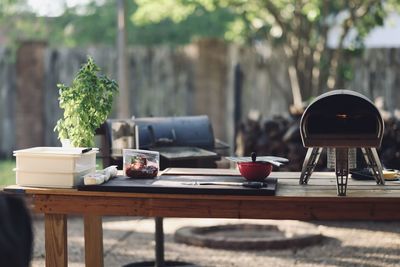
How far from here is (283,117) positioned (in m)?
9.27

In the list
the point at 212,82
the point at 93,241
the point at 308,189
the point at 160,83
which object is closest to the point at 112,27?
the point at 160,83

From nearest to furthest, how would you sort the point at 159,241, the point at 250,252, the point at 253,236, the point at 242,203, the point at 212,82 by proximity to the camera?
the point at 242,203 < the point at 159,241 < the point at 250,252 < the point at 253,236 < the point at 212,82

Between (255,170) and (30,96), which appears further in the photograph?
(30,96)

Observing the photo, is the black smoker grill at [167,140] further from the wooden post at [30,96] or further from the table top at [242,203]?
the wooden post at [30,96]

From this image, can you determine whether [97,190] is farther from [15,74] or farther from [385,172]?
[15,74]

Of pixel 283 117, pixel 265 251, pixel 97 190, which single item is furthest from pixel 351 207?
pixel 283 117

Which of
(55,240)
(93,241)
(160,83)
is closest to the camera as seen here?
(55,240)

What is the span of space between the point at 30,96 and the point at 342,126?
8.92m

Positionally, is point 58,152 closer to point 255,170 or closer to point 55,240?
point 55,240

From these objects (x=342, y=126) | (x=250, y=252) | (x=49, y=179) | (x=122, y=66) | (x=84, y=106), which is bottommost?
(x=250, y=252)

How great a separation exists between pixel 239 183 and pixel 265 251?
246 centimetres

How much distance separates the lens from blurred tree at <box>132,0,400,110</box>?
1059 centimetres

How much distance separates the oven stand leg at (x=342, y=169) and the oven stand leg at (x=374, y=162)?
231 mm

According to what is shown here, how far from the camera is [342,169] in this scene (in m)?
4.48
